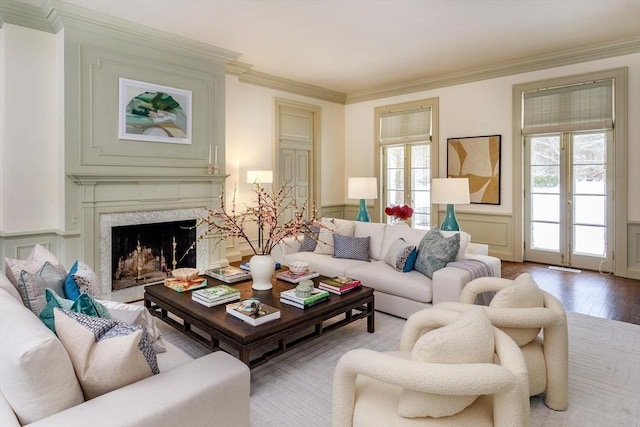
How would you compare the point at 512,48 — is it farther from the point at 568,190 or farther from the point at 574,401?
the point at 574,401

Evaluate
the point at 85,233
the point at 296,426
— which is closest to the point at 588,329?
the point at 296,426

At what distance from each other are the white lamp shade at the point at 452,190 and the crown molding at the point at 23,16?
171 inches

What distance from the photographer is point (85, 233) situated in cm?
397

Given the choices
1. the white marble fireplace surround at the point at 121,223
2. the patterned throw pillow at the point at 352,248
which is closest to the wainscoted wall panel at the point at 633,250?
the patterned throw pillow at the point at 352,248

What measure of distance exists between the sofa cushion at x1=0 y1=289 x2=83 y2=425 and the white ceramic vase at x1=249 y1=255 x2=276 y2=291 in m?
1.72

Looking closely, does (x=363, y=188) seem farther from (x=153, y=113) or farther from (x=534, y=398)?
(x=534, y=398)

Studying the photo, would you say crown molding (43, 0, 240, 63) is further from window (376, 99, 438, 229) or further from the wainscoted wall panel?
the wainscoted wall panel

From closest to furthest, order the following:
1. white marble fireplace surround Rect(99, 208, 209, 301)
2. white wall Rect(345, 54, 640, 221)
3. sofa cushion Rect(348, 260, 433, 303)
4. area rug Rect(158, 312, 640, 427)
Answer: area rug Rect(158, 312, 640, 427) < sofa cushion Rect(348, 260, 433, 303) < white marble fireplace surround Rect(99, 208, 209, 301) < white wall Rect(345, 54, 640, 221)

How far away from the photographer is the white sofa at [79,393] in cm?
108

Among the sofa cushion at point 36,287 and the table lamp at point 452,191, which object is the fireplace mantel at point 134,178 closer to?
the sofa cushion at point 36,287

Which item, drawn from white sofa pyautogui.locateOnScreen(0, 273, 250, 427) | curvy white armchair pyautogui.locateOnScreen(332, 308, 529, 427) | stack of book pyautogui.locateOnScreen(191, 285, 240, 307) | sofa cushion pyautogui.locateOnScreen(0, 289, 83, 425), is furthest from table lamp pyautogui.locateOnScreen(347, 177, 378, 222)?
sofa cushion pyautogui.locateOnScreen(0, 289, 83, 425)

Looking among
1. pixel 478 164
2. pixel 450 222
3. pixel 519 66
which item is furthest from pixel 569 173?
pixel 450 222

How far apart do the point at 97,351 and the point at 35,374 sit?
17cm

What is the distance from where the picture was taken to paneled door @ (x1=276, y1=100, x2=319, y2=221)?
654cm
